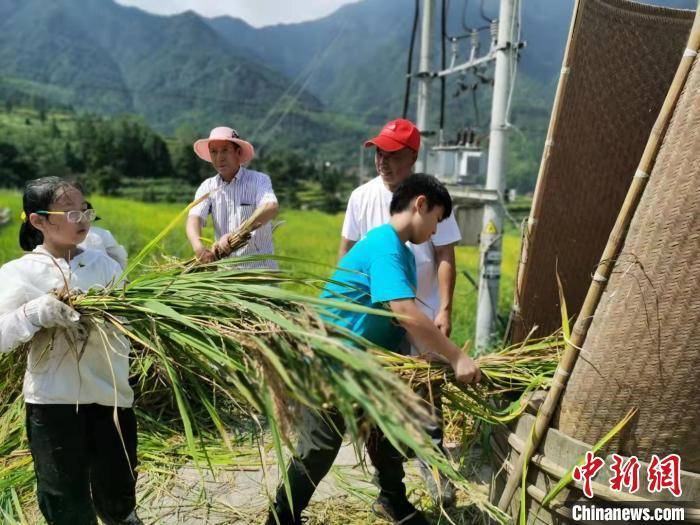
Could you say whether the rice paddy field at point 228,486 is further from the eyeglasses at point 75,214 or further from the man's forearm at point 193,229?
the eyeglasses at point 75,214

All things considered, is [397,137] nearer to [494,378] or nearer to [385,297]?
[385,297]

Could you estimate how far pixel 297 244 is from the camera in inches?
573

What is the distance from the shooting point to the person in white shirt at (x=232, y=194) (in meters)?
3.27

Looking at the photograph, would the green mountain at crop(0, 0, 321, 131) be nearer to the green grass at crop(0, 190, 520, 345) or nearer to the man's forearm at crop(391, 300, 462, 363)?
the green grass at crop(0, 190, 520, 345)

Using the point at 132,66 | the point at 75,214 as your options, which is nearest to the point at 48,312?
the point at 75,214

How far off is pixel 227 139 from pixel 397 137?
110 cm

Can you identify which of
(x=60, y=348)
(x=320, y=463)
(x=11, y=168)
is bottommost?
(x=11, y=168)

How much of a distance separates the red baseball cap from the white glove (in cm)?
155

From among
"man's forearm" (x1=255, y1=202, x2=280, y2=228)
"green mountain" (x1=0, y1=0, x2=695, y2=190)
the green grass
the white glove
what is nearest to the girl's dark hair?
the white glove

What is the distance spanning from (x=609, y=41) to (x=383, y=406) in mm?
2128

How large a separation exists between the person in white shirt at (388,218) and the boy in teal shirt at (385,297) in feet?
2.02

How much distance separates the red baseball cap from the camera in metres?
2.65

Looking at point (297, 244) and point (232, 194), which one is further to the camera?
point (297, 244)

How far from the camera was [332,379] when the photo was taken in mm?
1359
